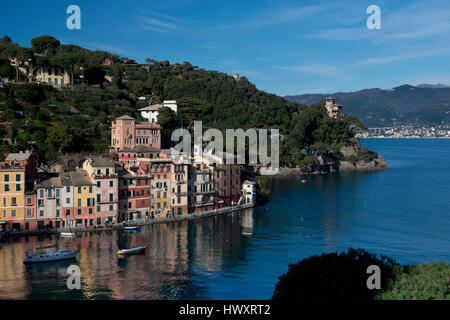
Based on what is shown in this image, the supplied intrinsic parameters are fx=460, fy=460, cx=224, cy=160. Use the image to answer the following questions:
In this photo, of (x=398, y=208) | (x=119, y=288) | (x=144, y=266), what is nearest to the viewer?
(x=119, y=288)

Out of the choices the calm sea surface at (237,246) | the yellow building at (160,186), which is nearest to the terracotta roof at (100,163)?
the yellow building at (160,186)

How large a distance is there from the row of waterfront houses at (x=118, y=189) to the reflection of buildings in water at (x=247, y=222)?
2.81m

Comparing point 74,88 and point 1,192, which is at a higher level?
point 74,88

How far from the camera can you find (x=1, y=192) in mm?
38188

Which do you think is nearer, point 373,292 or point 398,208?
point 373,292

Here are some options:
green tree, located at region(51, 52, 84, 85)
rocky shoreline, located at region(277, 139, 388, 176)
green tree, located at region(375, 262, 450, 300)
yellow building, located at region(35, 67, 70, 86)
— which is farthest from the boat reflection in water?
rocky shoreline, located at region(277, 139, 388, 176)

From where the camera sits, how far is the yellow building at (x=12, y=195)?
38156 mm

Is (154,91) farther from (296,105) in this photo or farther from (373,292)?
(373,292)

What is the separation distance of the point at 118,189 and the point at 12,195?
29.6 feet

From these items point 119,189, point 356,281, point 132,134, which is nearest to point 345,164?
point 132,134

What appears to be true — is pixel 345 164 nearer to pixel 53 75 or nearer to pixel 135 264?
pixel 53 75
